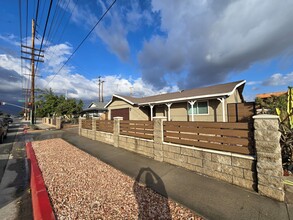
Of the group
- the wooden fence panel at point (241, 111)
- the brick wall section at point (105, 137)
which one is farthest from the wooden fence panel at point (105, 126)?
the wooden fence panel at point (241, 111)

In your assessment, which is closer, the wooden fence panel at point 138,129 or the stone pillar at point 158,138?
the stone pillar at point 158,138

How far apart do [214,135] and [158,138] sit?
205cm

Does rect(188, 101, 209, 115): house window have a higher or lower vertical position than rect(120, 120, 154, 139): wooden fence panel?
higher

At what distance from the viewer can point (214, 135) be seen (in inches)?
161

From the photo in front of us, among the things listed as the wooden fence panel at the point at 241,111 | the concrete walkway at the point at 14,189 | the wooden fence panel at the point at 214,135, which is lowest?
the concrete walkway at the point at 14,189

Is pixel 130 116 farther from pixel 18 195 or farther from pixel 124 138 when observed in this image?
pixel 18 195

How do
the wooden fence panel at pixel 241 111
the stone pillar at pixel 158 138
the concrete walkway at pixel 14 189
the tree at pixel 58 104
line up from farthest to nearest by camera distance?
the tree at pixel 58 104
the wooden fence panel at pixel 241 111
the stone pillar at pixel 158 138
the concrete walkway at pixel 14 189

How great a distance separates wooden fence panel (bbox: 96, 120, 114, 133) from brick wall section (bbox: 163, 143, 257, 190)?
175 inches

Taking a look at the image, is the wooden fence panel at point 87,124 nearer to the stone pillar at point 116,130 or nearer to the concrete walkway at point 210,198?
the stone pillar at point 116,130

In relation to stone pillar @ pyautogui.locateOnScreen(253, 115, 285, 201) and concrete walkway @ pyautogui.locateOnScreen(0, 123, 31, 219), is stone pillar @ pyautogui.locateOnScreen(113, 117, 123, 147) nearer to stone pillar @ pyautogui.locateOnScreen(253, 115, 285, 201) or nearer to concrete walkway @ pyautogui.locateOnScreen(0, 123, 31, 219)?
concrete walkway @ pyautogui.locateOnScreen(0, 123, 31, 219)

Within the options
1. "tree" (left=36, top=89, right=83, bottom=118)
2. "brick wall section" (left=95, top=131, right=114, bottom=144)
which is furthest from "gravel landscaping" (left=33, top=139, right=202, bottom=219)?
"tree" (left=36, top=89, right=83, bottom=118)

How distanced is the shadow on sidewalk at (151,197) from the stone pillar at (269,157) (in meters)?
2.14

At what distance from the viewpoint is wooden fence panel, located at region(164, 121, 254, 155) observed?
3.54 m

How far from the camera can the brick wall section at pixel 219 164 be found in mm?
3410
